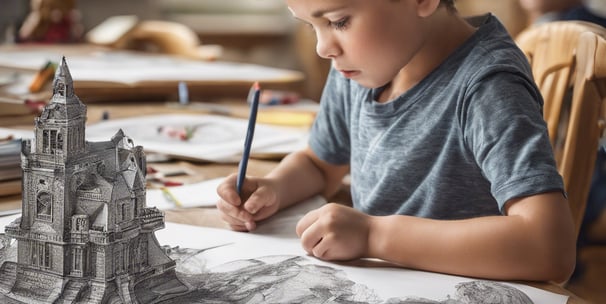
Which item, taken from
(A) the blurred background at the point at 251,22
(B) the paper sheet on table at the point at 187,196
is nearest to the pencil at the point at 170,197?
(B) the paper sheet on table at the point at 187,196

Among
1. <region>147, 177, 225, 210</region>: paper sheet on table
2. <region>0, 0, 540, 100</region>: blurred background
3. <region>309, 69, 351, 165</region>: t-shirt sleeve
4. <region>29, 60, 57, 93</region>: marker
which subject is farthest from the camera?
<region>0, 0, 540, 100</region>: blurred background

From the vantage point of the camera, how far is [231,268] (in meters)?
0.68

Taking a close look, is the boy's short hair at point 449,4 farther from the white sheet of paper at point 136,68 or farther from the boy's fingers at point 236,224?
the white sheet of paper at point 136,68

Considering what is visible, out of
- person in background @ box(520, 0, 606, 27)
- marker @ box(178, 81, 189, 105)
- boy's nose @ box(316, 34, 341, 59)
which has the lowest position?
marker @ box(178, 81, 189, 105)

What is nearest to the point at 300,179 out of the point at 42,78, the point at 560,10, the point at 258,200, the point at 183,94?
the point at 258,200

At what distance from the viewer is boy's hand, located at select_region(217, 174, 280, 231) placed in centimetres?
84

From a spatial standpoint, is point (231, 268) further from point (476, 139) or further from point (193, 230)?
point (476, 139)

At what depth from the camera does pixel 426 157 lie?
0.91 metres

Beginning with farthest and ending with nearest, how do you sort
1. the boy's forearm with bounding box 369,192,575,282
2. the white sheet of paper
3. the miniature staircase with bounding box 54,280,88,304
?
the white sheet of paper
the boy's forearm with bounding box 369,192,575,282
the miniature staircase with bounding box 54,280,88,304

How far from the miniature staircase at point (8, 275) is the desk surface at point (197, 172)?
0.81 ft

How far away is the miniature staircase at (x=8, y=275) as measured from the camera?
1.97ft

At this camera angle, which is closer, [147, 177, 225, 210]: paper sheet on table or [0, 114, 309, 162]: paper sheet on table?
[147, 177, 225, 210]: paper sheet on table

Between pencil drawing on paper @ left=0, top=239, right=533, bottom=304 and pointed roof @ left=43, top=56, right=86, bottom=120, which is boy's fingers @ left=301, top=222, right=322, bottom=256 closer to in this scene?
pencil drawing on paper @ left=0, top=239, right=533, bottom=304

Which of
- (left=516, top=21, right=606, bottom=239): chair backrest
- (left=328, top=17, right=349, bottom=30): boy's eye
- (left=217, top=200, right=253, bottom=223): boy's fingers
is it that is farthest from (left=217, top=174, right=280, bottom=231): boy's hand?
(left=516, top=21, right=606, bottom=239): chair backrest
